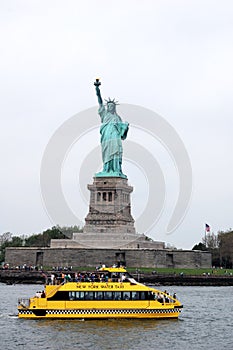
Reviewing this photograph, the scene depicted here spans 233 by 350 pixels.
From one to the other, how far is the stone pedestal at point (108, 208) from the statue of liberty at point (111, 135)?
8.65ft

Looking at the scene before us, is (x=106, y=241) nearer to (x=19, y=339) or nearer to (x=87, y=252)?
(x=87, y=252)

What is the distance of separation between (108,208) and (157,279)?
20.9m

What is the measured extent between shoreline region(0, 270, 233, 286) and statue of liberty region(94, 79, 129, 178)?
77.2 ft

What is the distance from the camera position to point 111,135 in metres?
111

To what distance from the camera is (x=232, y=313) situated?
55.9 meters

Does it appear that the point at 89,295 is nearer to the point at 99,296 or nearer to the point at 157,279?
the point at 99,296

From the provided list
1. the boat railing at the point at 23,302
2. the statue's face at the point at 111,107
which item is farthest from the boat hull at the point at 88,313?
the statue's face at the point at 111,107

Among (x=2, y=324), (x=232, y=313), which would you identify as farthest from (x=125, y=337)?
(x=232, y=313)

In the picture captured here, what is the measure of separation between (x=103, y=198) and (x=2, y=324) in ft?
202

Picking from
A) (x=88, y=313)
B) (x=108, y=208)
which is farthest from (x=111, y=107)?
(x=88, y=313)

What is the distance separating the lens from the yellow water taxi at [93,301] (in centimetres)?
4756

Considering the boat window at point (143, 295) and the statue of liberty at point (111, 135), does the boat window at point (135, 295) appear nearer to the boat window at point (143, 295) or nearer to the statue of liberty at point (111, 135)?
the boat window at point (143, 295)

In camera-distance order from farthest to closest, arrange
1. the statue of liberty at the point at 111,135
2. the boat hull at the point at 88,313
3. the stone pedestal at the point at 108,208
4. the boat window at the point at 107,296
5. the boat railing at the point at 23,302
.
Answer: the statue of liberty at the point at 111,135
the stone pedestal at the point at 108,208
the boat railing at the point at 23,302
the boat window at the point at 107,296
the boat hull at the point at 88,313

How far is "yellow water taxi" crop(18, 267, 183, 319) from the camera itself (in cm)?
4756
